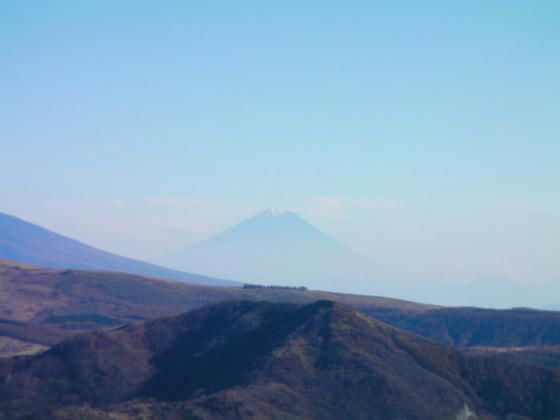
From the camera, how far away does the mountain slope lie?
45.6 meters

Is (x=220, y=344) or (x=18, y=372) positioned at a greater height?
(x=220, y=344)

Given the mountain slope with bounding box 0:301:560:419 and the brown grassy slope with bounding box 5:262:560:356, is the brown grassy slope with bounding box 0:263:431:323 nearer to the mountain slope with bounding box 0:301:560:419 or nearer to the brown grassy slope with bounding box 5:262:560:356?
the brown grassy slope with bounding box 5:262:560:356

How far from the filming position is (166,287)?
5782 inches

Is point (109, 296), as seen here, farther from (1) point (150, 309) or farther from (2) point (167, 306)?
(1) point (150, 309)

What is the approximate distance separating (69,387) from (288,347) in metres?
18.6

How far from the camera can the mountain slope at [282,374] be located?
45.6m

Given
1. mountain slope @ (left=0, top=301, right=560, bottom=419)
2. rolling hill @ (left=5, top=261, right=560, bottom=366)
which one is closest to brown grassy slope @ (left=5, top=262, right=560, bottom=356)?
rolling hill @ (left=5, top=261, right=560, bottom=366)

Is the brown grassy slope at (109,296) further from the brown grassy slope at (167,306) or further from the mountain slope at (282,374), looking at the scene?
the mountain slope at (282,374)

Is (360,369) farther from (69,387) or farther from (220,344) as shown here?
(69,387)

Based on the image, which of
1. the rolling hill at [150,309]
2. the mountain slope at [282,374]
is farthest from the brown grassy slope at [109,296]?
the mountain slope at [282,374]

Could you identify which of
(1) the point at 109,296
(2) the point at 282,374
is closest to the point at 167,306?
(1) the point at 109,296

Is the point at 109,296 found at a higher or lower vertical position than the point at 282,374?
higher

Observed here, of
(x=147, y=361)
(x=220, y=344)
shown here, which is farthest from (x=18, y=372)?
(x=220, y=344)

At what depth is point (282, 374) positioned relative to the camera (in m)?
49.1
